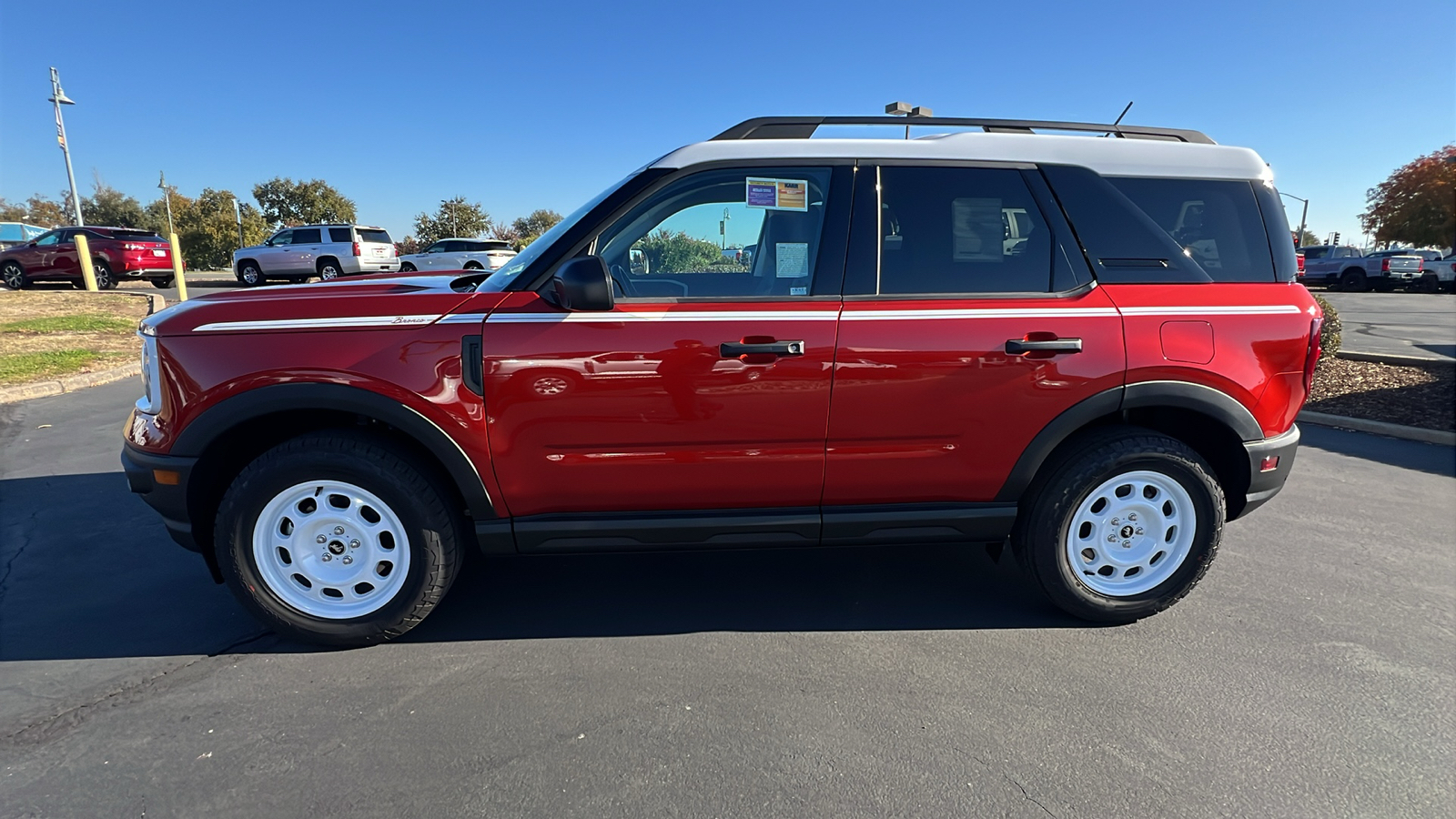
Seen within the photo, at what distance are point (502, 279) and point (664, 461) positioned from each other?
0.96 metres

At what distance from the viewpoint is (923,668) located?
276cm

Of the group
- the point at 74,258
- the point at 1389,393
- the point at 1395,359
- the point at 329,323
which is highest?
the point at 74,258

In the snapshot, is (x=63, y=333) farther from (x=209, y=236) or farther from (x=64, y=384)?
(x=209, y=236)

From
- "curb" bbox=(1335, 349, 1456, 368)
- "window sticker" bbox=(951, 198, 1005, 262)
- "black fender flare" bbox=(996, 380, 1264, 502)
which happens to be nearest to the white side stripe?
"window sticker" bbox=(951, 198, 1005, 262)

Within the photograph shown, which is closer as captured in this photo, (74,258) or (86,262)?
(86,262)

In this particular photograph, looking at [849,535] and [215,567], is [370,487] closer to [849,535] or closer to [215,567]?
[215,567]

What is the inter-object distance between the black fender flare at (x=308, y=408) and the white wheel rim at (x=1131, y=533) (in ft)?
8.32

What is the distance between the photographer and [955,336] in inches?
109

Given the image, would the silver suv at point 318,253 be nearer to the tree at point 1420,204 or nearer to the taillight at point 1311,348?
the taillight at point 1311,348

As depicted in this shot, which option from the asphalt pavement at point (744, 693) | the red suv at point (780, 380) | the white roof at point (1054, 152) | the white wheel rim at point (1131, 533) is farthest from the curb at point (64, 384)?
the white wheel rim at point (1131, 533)

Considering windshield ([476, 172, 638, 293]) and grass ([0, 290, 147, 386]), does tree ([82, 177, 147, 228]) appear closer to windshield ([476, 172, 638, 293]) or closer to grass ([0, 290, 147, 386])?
grass ([0, 290, 147, 386])

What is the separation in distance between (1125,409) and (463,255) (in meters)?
20.6

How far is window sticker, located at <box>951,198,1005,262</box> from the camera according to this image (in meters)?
2.91

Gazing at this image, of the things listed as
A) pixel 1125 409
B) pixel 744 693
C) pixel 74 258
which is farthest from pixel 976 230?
pixel 74 258
